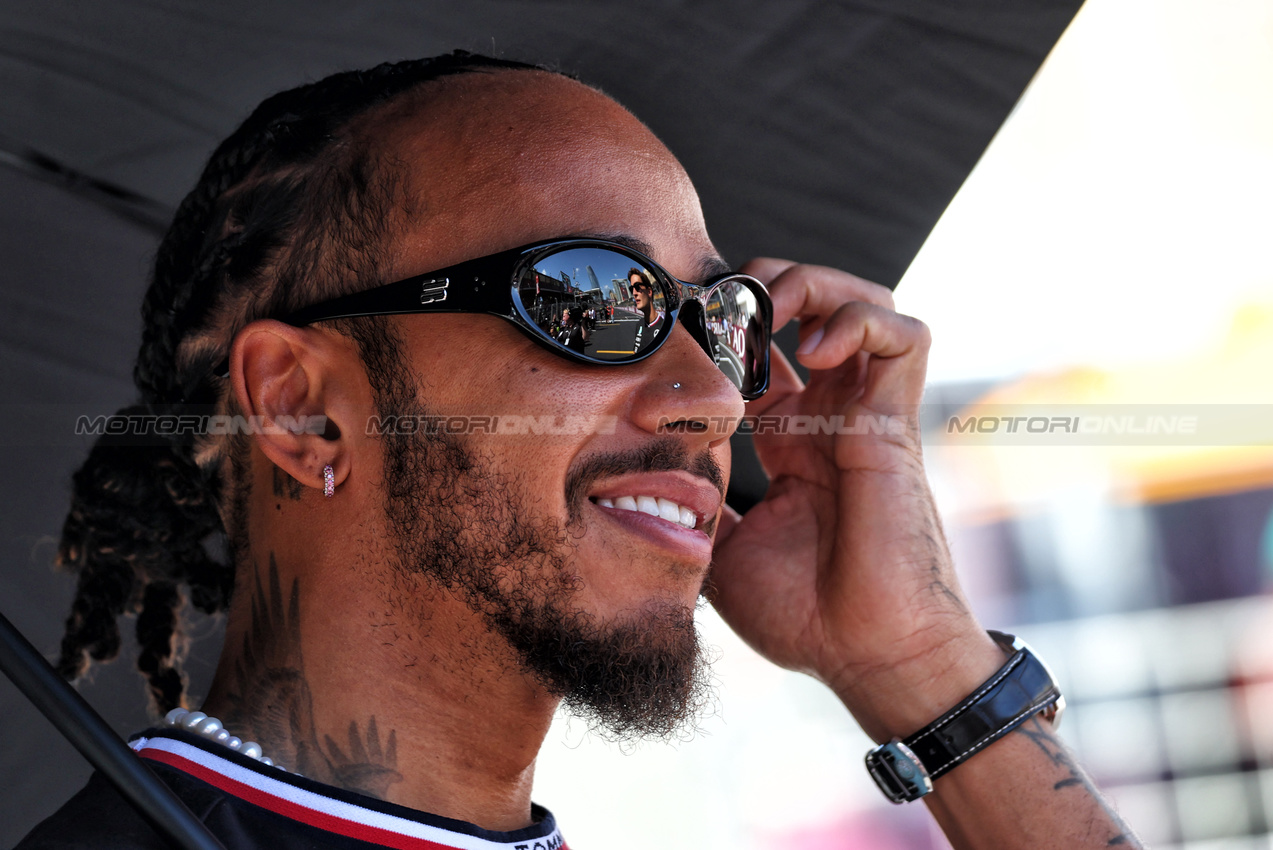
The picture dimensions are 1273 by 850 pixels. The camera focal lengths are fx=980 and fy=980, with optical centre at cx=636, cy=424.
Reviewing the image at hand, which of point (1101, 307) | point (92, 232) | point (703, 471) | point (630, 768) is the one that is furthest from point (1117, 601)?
point (92, 232)

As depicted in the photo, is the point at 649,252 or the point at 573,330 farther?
the point at 649,252

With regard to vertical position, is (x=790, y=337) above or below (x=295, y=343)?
below

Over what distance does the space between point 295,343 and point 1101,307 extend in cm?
960

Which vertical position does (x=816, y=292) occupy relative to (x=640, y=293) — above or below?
below

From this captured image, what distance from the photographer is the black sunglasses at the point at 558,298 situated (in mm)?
1840

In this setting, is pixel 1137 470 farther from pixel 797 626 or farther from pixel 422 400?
pixel 422 400

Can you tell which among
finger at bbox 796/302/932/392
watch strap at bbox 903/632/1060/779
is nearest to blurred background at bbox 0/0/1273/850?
watch strap at bbox 903/632/1060/779

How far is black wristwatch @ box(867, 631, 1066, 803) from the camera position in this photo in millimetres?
2248

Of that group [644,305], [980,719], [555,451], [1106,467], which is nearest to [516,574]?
[555,451]

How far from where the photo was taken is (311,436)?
6.34 ft

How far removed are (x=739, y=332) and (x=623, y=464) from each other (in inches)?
19.5

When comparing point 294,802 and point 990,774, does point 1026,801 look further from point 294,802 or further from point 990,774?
point 294,802

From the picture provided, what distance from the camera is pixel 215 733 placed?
1688 mm

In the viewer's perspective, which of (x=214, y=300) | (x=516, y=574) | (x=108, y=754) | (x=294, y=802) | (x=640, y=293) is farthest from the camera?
(x=214, y=300)
